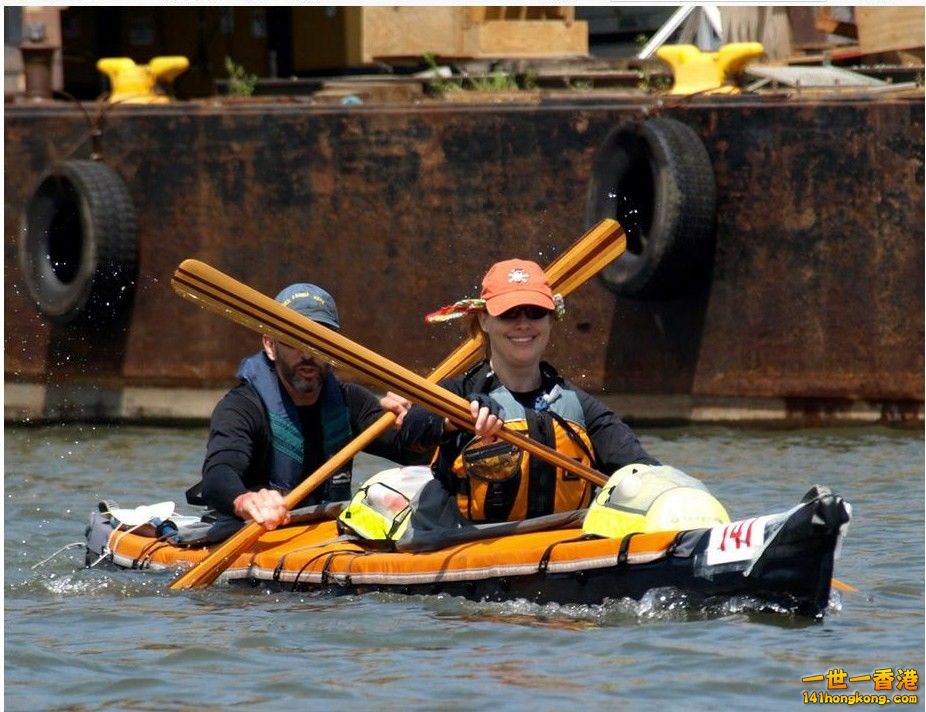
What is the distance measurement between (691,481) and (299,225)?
206 inches

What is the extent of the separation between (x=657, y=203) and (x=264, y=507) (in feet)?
12.9

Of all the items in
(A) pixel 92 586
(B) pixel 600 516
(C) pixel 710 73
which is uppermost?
(C) pixel 710 73

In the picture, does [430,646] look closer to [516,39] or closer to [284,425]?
[284,425]

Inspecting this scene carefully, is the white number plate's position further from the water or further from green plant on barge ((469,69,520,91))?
green plant on barge ((469,69,520,91))

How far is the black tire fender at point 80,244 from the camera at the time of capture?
11.0 m

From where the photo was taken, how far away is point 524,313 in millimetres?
6133

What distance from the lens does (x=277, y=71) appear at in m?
15.0

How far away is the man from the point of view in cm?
688

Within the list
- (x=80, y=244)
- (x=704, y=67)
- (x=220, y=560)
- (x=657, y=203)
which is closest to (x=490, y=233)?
(x=657, y=203)

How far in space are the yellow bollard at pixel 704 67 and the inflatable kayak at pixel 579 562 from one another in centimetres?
418

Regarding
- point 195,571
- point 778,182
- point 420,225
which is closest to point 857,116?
point 778,182

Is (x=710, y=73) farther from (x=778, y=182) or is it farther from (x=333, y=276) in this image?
(x=333, y=276)

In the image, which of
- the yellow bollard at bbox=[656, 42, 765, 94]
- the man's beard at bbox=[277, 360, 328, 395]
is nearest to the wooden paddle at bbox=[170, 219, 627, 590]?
the man's beard at bbox=[277, 360, 328, 395]

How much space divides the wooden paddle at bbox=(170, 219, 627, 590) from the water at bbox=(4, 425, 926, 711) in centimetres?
10
